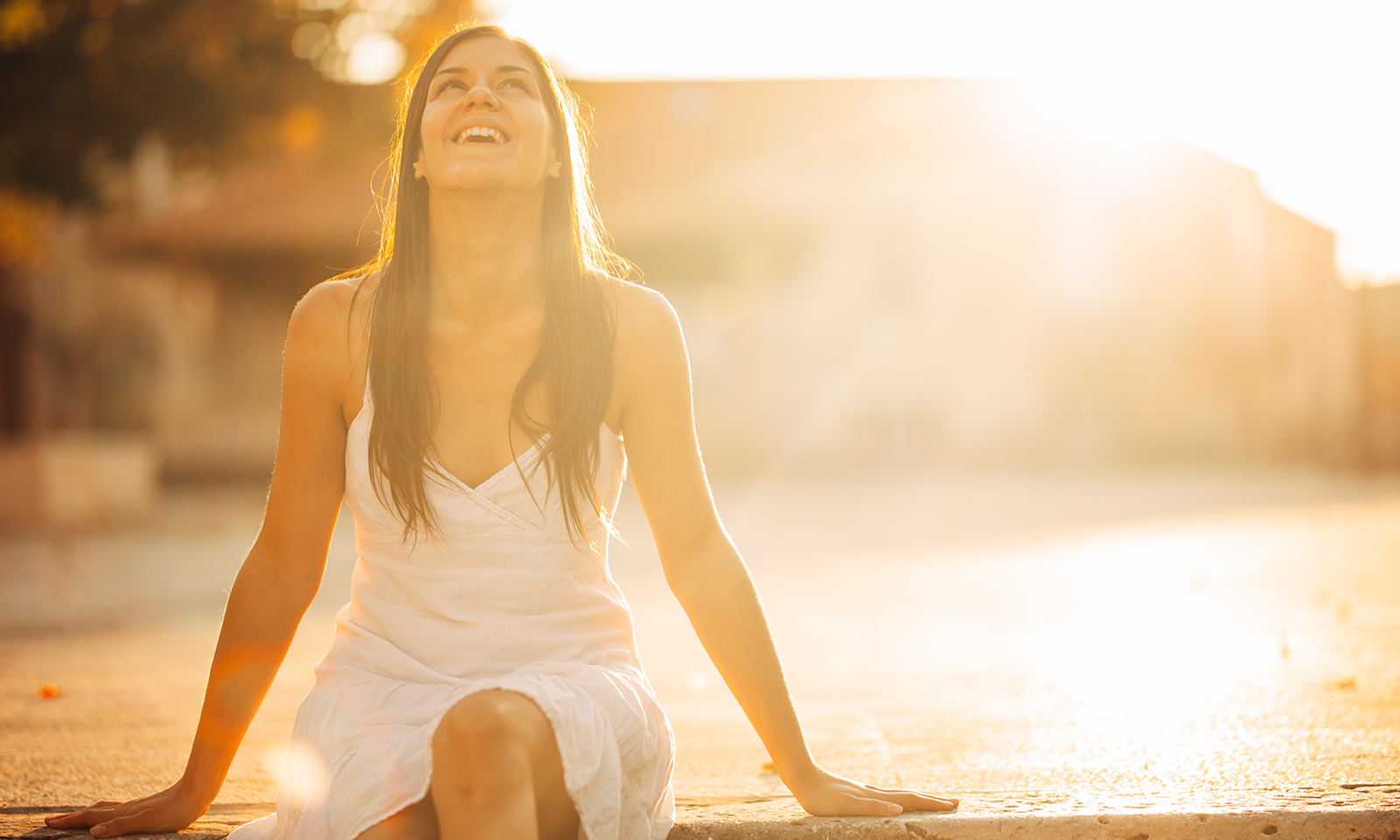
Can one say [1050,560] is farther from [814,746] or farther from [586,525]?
[586,525]

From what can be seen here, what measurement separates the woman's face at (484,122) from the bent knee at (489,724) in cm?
95

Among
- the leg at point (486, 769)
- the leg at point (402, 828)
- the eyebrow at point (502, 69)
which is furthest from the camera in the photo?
the eyebrow at point (502, 69)

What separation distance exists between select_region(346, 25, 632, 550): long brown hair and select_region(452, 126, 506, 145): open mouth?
152 mm

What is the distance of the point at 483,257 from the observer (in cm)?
220

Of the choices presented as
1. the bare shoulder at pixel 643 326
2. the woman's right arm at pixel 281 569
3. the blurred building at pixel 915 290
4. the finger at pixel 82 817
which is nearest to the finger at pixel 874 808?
the bare shoulder at pixel 643 326

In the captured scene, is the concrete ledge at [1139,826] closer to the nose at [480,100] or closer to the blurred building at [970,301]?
the nose at [480,100]

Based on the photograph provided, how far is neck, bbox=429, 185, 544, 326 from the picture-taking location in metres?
2.18

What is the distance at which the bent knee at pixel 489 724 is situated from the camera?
5.38 ft

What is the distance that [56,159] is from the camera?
10688mm

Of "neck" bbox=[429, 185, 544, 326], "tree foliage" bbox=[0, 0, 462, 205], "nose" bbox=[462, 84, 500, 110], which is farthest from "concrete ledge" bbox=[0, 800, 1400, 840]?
"tree foliage" bbox=[0, 0, 462, 205]

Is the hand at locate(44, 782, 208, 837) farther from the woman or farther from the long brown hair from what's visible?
the long brown hair

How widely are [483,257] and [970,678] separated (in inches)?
96.8

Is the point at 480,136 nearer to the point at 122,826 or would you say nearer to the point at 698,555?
the point at 698,555

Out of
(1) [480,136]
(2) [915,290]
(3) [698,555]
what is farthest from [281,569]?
(2) [915,290]
